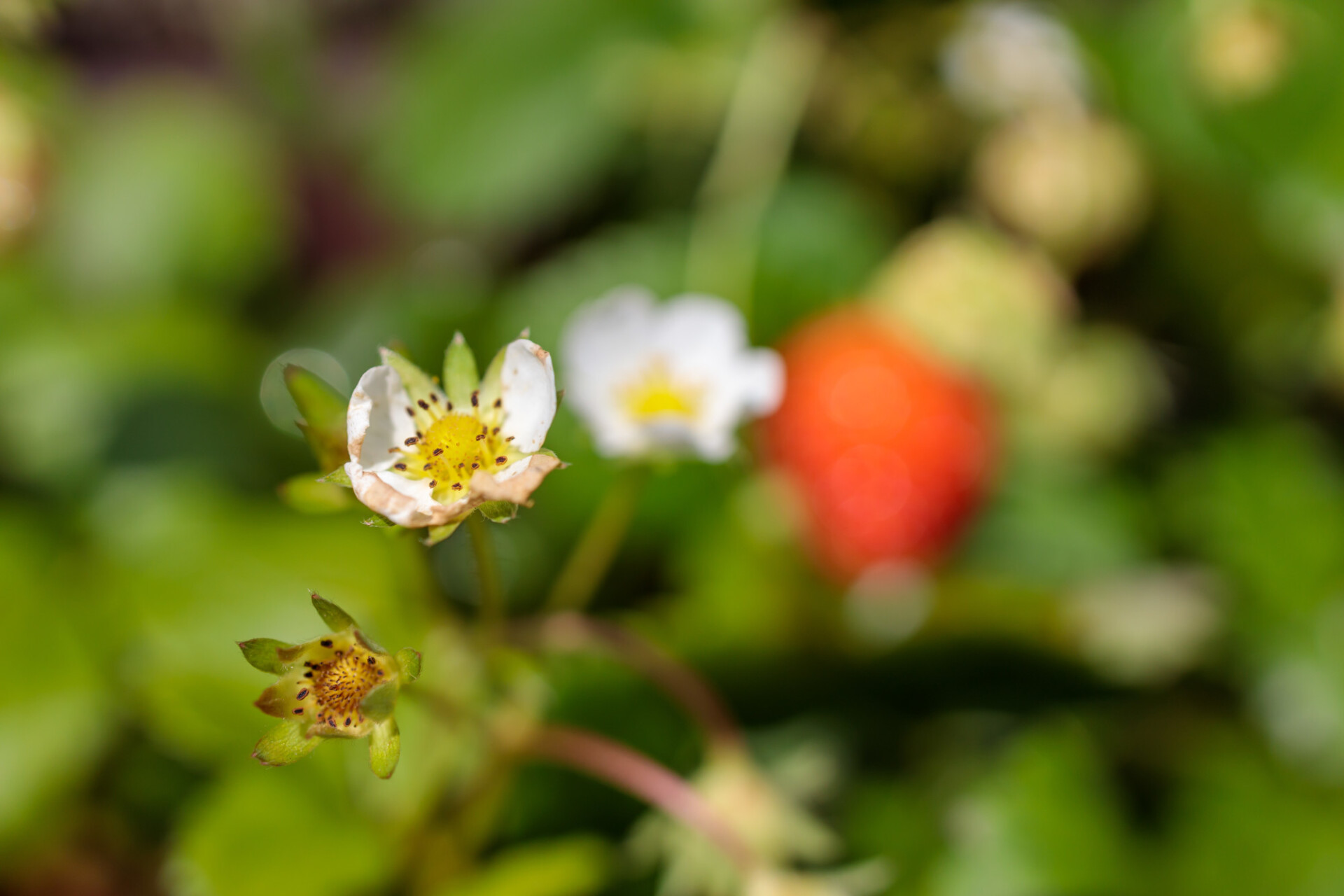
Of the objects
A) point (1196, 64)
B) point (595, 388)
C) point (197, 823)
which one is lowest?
point (197, 823)

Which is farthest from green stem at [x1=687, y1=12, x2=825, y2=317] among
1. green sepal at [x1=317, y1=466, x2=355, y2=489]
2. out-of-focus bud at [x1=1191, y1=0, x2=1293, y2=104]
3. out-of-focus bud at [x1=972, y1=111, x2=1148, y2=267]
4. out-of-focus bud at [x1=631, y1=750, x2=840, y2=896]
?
green sepal at [x1=317, y1=466, x2=355, y2=489]

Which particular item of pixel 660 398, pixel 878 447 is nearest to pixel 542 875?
pixel 660 398

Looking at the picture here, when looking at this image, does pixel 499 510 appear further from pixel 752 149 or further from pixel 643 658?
pixel 752 149

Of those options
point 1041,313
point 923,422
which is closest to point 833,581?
point 923,422

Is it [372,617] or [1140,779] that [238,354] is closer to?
[372,617]

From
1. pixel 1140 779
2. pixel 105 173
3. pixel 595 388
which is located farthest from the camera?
pixel 105 173

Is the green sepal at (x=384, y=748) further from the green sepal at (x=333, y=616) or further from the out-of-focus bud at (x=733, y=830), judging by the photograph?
the out-of-focus bud at (x=733, y=830)
